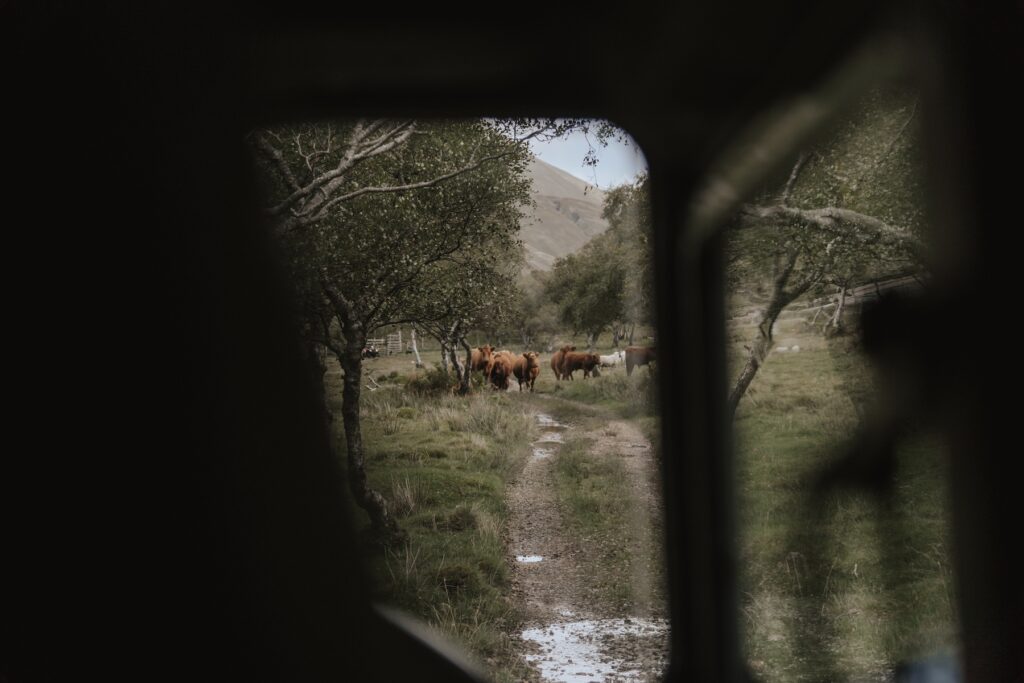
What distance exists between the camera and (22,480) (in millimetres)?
1268

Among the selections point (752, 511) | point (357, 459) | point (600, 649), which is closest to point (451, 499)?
point (357, 459)

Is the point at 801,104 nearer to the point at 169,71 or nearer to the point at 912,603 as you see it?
the point at 912,603

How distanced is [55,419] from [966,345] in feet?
4.78

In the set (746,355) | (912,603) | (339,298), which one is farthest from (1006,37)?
(339,298)

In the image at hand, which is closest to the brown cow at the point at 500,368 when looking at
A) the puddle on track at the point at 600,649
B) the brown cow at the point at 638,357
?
the brown cow at the point at 638,357

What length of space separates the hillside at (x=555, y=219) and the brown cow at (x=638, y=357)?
0.57 meters

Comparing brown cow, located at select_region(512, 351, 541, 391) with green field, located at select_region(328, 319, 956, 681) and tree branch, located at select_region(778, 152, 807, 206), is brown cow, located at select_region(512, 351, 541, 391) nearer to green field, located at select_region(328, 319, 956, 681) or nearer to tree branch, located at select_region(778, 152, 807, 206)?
green field, located at select_region(328, 319, 956, 681)

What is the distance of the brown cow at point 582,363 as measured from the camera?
12.1 ft

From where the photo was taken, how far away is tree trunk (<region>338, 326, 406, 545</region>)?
3227 mm

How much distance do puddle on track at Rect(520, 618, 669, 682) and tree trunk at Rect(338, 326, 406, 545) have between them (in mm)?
730

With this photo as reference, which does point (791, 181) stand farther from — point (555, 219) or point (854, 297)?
point (555, 219)

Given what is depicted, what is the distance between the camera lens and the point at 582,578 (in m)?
3.38

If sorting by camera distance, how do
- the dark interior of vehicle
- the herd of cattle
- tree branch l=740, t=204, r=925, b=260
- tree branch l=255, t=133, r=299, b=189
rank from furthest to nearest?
the herd of cattle, tree branch l=255, t=133, r=299, b=189, tree branch l=740, t=204, r=925, b=260, the dark interior of vehicle

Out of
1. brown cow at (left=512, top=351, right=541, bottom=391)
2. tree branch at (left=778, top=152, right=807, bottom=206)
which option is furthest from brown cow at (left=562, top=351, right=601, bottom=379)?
tree branch at (left=778, top=152, right=807, bottom=206)
